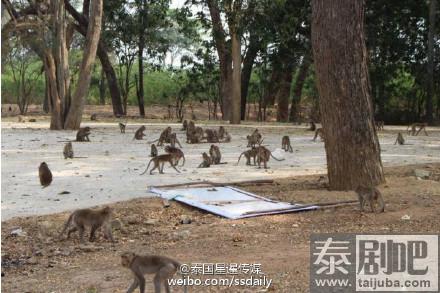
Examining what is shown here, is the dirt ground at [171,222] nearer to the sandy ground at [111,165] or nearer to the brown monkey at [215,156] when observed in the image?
the sandy ground at [111,165]

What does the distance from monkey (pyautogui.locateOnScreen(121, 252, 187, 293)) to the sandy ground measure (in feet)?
12.5

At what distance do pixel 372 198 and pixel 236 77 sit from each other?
18.3 metres

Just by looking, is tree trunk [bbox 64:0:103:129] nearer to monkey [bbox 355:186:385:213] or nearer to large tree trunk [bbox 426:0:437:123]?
large tree trunk [bbox 426:0:437:123]

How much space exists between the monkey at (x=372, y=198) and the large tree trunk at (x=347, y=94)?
4.69 feet

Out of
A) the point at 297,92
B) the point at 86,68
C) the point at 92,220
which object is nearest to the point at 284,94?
the point at 297,92

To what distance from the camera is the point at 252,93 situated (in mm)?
39062

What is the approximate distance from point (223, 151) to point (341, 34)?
267 inches

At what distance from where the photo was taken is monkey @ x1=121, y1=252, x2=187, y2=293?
497cm

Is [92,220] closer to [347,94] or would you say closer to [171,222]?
[171,222]

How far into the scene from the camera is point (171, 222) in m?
8.44

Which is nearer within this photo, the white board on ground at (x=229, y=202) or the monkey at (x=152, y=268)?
the monkey at (x=152, y=268)

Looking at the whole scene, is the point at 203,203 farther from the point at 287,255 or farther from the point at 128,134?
the point at 128,134

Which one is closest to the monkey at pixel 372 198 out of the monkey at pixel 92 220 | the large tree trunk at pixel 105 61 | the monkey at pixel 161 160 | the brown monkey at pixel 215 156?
the monkey at pixel 92 220

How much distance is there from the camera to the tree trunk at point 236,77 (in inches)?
1023
